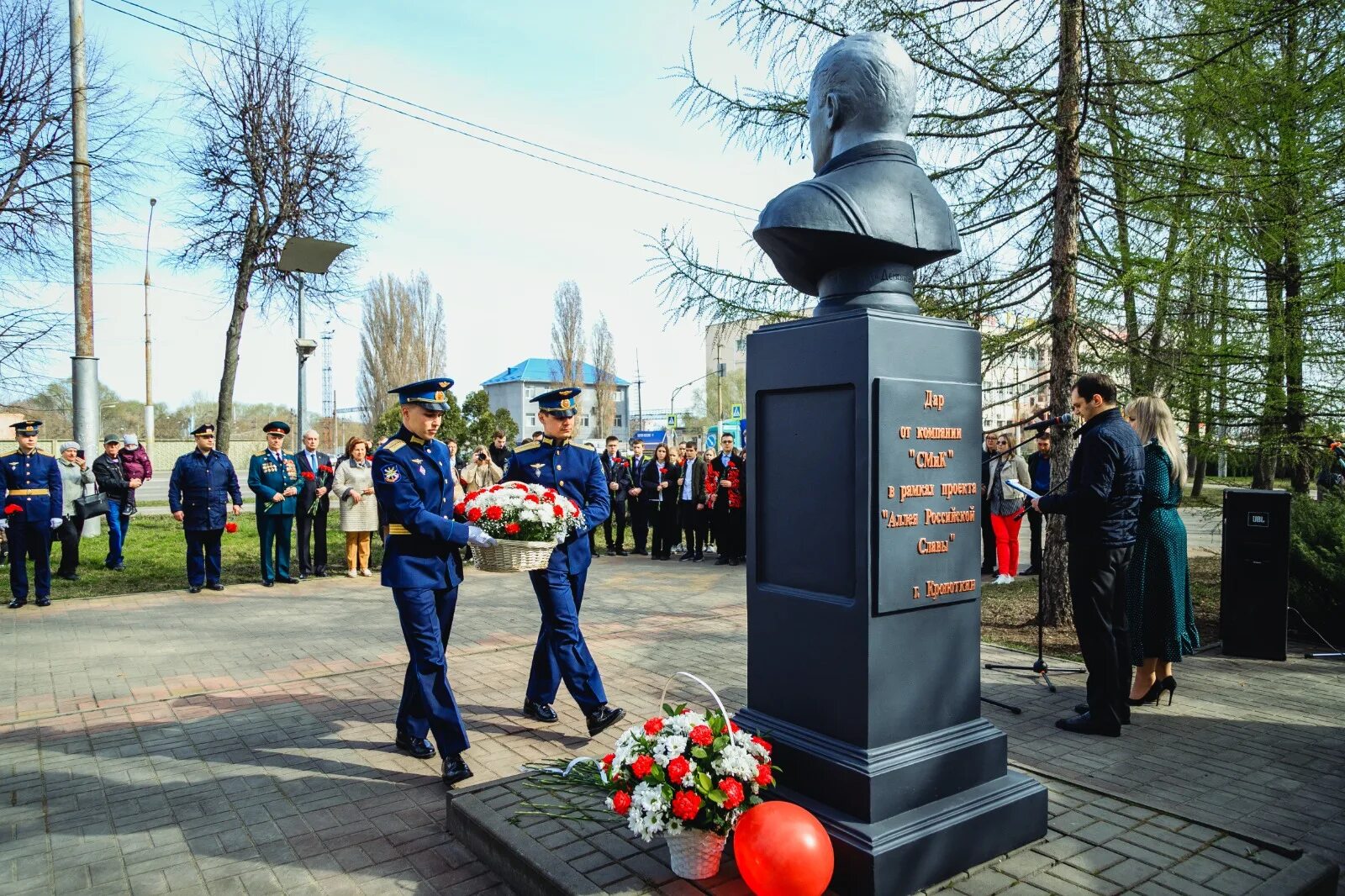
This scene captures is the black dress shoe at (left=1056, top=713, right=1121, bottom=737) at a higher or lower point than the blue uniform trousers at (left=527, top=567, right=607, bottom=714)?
lower

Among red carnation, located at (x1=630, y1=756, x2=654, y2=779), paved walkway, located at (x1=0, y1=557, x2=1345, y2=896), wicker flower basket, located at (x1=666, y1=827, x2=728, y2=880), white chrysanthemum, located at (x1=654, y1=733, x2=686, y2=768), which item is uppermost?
white chrysanthemum, located at (x1=654, y1=733, x2=686, y2=768)

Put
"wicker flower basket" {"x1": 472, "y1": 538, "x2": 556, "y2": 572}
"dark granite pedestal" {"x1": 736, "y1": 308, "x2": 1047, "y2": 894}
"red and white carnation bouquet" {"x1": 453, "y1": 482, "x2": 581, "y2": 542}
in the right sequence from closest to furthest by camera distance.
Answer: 1. "dark granite pedestal" {"x1": 736, "y1": 308, "x2": 1047, "y2": 894}
2. "wicker flower basket" {"x1": 472, "y1": 538, "x2": 556, "y2": 572}
3. "red and white carnation bouquet" {"x1": 453, "y1": 482, "x2": 581, "y2": 542}

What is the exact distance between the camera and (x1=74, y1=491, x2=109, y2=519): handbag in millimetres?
12352

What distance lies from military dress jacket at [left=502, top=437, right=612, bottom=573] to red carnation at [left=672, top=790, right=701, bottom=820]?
8.53 ft

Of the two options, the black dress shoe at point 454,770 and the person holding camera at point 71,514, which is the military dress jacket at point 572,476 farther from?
the person holding camera at point 71,514

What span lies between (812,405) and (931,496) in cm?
61

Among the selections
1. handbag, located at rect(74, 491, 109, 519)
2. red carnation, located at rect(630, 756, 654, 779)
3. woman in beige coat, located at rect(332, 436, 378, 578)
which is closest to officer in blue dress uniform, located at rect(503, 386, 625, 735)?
red carnation, located at rect(630, 756, 654, 779)

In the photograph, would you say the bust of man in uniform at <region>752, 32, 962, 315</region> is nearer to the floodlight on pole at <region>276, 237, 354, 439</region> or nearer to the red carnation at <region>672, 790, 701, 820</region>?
the red carnation at <region>672, 790, 701, 820</region>

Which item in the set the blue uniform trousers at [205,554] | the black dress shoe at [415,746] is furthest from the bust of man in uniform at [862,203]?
the blue uniform trousers at [205,554]

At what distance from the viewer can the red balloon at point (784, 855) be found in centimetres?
290

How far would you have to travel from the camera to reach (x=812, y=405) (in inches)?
143

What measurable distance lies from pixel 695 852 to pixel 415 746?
2.45 m

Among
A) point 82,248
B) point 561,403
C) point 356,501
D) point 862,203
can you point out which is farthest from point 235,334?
point 862,203

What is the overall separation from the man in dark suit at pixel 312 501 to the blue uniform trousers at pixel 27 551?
2903 millimetres
